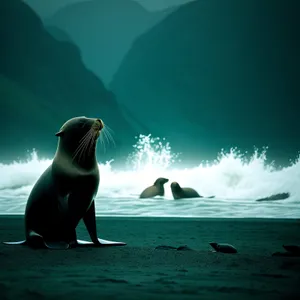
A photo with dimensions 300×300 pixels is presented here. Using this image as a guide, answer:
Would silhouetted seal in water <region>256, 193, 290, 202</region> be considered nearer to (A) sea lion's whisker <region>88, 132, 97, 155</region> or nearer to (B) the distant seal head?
(B) the distant seal head

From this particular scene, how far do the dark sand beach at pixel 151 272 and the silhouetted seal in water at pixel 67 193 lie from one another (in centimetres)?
22

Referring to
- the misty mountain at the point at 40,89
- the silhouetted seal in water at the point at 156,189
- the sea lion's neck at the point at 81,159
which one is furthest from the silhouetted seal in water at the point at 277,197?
the sea lion's neck at the point at 81,159

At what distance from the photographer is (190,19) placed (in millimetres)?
20266

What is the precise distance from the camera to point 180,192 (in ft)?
50.4

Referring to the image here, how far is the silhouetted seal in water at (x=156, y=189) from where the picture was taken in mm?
15431

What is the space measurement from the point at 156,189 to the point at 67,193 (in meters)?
10.8

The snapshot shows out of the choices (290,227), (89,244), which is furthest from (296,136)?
(89,244)

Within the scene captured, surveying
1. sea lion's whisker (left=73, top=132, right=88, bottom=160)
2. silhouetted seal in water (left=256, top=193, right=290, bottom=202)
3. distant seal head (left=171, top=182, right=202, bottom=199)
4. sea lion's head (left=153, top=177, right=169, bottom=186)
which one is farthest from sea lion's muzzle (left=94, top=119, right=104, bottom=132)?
sea lion's head (left=153, top=177, right=169, bottom=186)

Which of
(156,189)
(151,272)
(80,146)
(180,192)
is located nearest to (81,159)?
(80,146)

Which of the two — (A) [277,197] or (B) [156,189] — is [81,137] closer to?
(A) [277,197]

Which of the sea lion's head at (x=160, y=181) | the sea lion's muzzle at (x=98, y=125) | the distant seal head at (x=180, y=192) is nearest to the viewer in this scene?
the sea lion's muzzle at (x=98, y=125)

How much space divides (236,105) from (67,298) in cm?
1745

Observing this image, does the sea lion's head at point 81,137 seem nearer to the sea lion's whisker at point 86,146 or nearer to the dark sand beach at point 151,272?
the sea lion's whisker at point 86,146

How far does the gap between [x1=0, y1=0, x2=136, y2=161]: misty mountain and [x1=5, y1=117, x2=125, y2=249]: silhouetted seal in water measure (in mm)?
13180
